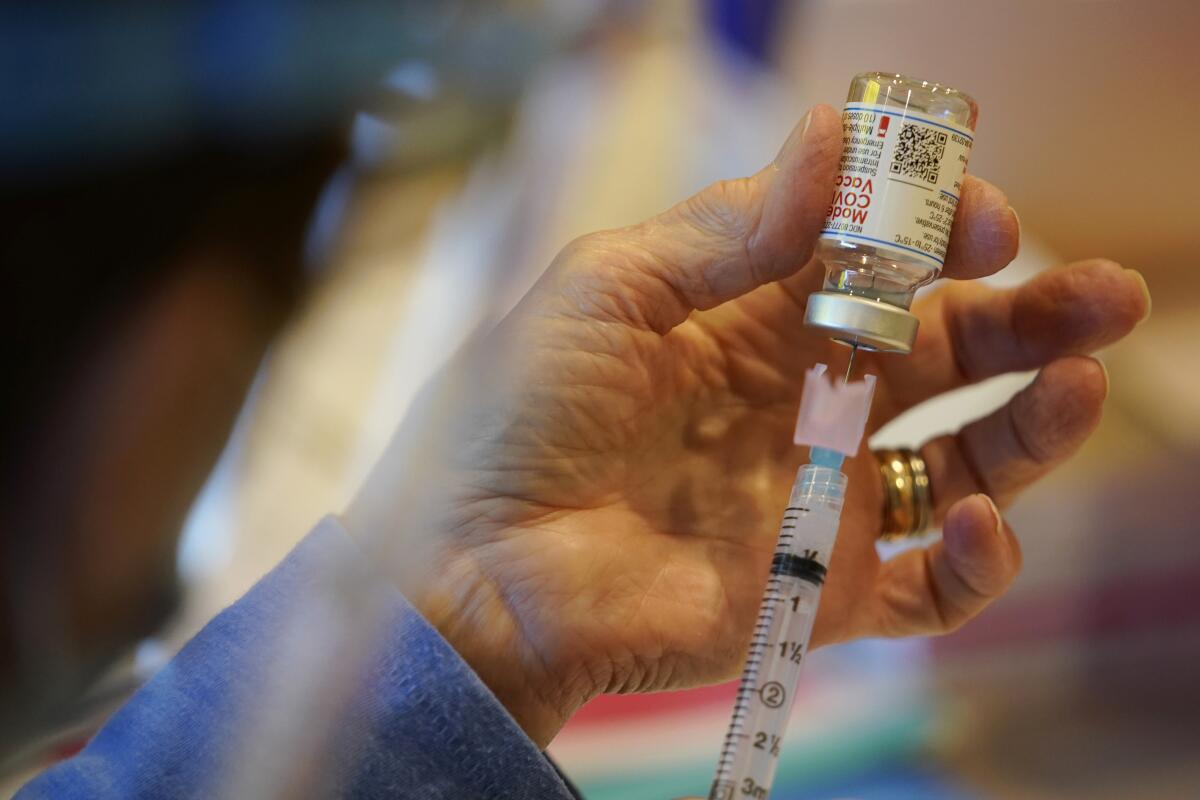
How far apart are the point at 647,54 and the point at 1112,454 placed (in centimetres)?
72

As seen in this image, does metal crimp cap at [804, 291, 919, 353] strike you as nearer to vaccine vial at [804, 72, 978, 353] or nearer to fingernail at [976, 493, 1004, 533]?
vaccine vial at [804, 72, 978, 353]

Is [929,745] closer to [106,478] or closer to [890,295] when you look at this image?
[890,295]

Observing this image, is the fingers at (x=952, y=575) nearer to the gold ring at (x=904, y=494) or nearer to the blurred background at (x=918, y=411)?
the gold ring at (x=904, y=494)

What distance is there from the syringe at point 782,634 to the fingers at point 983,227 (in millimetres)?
167

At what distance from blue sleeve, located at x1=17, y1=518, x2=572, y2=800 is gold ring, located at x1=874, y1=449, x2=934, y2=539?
39 centimetres

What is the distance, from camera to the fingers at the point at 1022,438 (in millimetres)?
842

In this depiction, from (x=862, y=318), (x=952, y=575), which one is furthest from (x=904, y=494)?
(x=862, y=318)

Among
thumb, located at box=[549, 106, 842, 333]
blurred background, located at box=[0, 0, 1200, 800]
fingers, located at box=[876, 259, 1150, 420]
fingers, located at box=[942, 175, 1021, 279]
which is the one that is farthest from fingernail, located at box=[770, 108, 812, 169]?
blurred background, located at box=[0, 0, 1200, 800]

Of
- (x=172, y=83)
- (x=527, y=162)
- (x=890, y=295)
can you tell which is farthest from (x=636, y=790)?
(x=172, y=83)

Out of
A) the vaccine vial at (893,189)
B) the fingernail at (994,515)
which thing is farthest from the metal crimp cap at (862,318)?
the fingernail at (994,515)

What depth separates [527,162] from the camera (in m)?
1.19

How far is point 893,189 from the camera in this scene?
645mm

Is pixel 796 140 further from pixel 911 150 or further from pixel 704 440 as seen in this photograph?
pixel 704 440

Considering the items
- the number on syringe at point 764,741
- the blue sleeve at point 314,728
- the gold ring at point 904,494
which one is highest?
the gold ring at point 904,494
